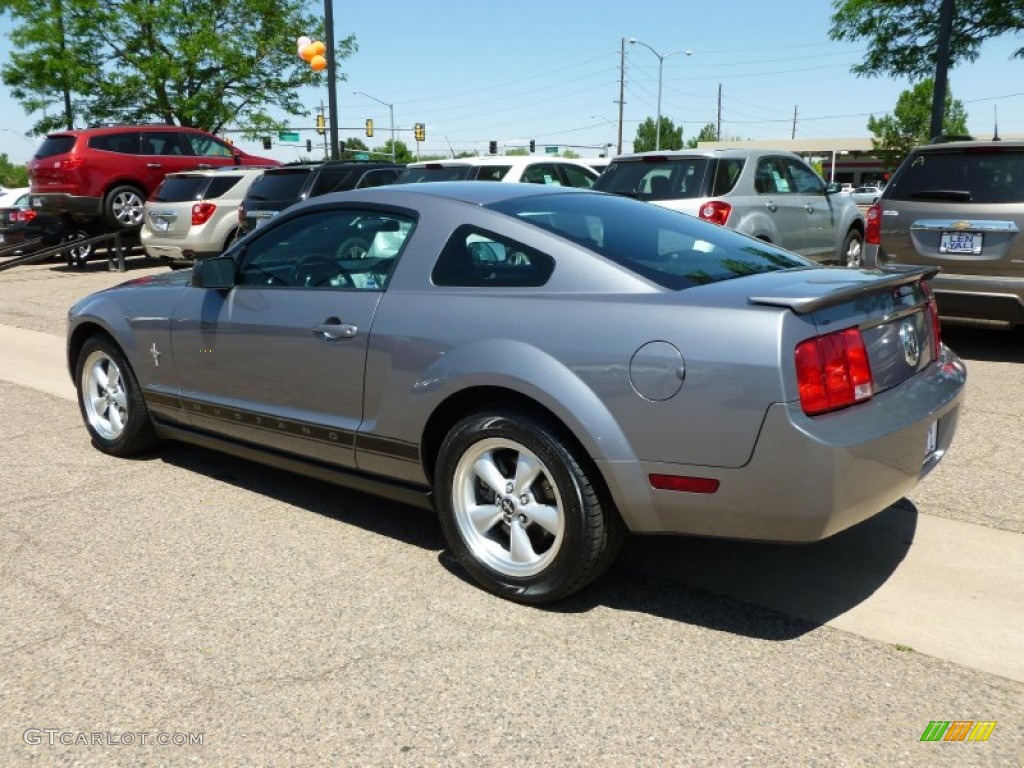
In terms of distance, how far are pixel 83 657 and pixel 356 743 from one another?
1.13m

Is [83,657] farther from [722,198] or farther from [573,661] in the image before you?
[722,198]

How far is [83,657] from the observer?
10.4ft

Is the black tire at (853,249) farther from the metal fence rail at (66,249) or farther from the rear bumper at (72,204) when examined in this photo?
the rear bumper at (72,204)

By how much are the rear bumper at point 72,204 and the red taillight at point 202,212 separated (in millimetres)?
3232

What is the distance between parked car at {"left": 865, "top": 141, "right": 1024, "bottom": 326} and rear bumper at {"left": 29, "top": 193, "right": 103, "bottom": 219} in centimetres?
1333

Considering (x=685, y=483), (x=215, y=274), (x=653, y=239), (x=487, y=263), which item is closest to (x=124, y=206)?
(x=215, y=274)

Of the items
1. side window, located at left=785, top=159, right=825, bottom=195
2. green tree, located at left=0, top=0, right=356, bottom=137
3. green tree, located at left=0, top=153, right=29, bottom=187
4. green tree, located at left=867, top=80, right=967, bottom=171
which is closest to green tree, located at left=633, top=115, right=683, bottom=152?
green tree, located at left=867, top=80, right=967, bottom=171

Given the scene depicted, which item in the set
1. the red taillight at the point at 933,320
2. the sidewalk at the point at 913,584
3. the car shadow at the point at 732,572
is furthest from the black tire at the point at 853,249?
the red taillight at the point at 933,320

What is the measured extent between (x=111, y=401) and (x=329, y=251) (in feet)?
6.60

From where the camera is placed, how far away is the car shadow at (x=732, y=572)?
3389mm

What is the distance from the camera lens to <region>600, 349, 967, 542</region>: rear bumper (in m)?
2.88

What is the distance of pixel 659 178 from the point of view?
9.27 metres

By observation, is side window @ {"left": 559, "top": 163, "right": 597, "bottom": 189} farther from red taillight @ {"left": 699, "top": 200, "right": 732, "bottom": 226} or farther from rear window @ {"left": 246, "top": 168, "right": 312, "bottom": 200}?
red taillight @ {"left": 699, "top": 200, "right": 732, "bottom": 226}

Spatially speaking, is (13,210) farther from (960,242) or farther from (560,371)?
(560,371)
